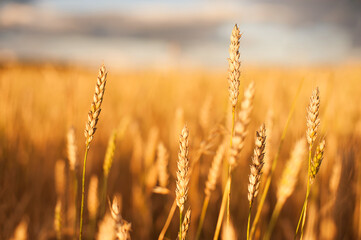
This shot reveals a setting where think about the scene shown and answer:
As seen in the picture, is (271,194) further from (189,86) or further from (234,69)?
(189,86)

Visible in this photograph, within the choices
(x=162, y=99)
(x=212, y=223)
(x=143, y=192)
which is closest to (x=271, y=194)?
(x=212, y=223)

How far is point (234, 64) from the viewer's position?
58cm

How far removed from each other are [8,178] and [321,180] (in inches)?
70.0

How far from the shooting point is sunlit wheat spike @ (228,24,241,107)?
58 cm

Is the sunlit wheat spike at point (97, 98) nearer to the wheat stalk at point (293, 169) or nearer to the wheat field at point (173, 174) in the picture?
the wheat field at point (173, 174)

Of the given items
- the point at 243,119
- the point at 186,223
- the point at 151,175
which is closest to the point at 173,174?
the point at 151,175

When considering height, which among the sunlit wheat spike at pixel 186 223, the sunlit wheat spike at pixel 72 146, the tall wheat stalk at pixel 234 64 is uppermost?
the tall wheat stalk at pixel 234 64

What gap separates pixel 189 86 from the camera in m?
4.01

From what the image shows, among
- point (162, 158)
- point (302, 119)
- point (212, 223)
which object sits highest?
point (302, 119)

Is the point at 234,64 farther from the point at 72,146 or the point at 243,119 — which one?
the point at 72,146

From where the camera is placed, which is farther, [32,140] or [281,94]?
[281,94]

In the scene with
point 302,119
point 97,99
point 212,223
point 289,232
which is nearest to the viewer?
point 97,99

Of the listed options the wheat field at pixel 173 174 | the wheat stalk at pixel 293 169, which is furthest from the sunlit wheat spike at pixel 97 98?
the wheat stalk at pixel 293 169

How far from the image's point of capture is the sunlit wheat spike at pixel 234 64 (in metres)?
0.58
